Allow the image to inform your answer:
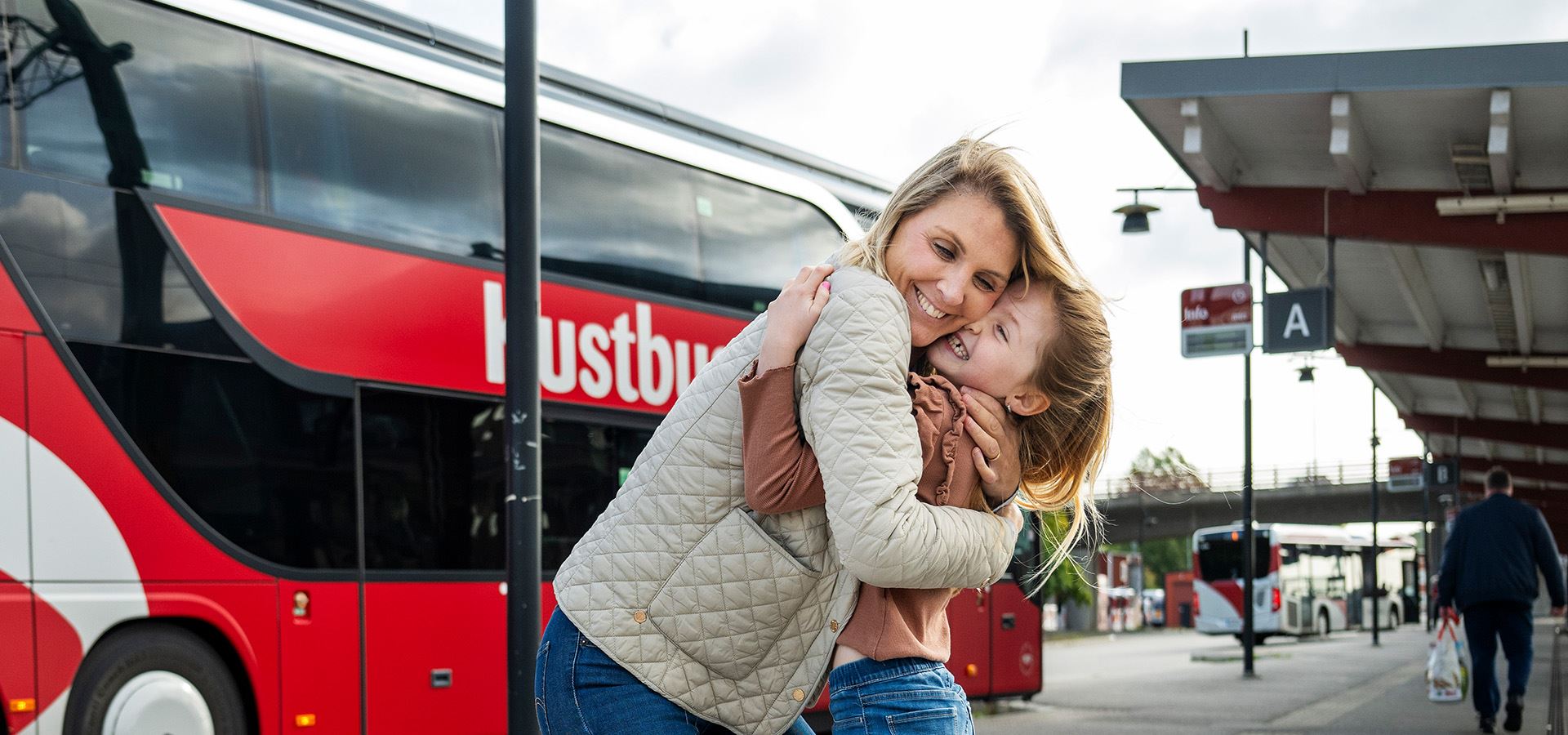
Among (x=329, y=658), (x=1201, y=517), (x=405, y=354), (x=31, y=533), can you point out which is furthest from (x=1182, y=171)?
(x=1201, y=517)

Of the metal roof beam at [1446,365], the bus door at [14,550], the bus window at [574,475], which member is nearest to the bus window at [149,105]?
the bus door at [14,550]

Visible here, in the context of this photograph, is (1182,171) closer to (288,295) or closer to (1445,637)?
(1445,637)

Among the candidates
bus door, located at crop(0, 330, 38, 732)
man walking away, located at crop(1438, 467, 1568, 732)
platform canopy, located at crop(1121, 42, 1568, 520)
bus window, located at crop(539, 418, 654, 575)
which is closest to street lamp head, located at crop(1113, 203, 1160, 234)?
platform canopy, located at crop(1121, 42, 1568, 520)

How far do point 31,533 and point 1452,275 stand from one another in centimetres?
1633

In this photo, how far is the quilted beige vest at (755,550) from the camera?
2.24 meters

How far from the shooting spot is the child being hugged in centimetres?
229

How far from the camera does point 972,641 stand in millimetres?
13195

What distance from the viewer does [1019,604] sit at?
46.4 feet

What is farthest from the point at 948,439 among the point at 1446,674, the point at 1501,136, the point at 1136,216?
the point at 1136,216

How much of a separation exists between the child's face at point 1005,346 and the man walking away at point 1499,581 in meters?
8.70

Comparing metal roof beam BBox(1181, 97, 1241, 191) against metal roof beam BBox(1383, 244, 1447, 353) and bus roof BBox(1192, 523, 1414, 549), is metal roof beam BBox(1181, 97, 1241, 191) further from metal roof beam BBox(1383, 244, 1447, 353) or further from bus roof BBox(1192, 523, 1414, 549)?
bus roof BBox(1192, 523, 1414, 549)

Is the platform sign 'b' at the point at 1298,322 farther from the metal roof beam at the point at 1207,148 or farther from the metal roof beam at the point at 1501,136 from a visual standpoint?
the metal roof beam at the point at 1501,136

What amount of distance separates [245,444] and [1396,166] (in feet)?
33.4

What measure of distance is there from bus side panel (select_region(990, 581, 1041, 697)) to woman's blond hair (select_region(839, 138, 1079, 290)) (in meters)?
11.2
